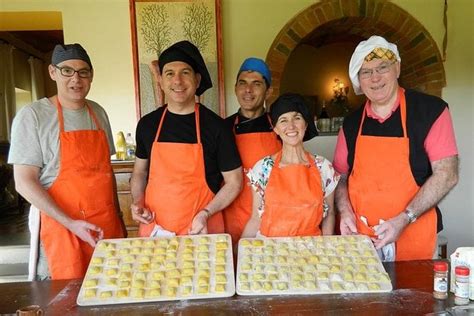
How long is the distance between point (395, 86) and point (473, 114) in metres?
2.60

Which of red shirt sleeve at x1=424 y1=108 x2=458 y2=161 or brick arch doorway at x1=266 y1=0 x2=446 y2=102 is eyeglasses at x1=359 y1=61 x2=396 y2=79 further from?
brick arch doorway at x1=266 y1=0 x2=446 y2=102

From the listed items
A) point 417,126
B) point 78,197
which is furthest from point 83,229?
point 417,126

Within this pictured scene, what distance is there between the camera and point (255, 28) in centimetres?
345

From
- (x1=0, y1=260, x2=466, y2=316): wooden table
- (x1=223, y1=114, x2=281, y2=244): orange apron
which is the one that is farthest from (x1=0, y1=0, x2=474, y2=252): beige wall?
(x1=0, y1=260, x2=466, y2=316): wooden table

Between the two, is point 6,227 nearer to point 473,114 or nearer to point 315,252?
point 315,252

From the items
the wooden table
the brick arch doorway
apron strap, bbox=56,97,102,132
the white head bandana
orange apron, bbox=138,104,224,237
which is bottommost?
the wooden table

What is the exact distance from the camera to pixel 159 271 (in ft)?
4.08

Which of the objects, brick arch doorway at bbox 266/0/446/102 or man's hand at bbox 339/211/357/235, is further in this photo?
brick arch doorway at bbox 266/0/446/102

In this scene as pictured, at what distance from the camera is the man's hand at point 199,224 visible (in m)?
1.58

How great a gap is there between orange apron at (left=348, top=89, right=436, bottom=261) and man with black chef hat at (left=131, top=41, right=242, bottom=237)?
23.0 inches

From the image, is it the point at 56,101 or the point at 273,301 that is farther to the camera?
the point at 56,101

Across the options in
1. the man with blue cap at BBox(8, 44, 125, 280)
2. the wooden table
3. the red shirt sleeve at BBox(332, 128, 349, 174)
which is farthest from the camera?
the red shirt sleeve at BBox(332, 128, 349, 174)

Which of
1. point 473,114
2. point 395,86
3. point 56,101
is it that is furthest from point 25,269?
point 473,114

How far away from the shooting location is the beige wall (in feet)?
11.1
